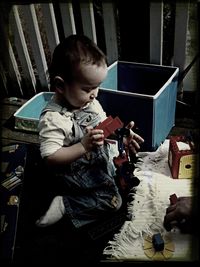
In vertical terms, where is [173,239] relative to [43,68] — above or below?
below

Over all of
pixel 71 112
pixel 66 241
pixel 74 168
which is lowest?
pixel 66 241

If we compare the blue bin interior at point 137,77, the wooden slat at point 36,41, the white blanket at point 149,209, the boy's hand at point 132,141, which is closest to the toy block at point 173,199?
the white blanket at point 149,209

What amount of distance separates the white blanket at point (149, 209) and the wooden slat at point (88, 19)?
0.32m

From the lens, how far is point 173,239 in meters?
0.70

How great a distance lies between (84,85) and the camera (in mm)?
678

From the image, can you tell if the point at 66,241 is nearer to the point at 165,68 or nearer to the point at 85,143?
the point at 85,143

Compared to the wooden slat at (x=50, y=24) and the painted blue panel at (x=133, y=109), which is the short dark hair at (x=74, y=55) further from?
the painted blue panel at (x=133, y=109)

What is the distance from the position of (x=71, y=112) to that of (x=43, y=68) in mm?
303

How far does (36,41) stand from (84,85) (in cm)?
30

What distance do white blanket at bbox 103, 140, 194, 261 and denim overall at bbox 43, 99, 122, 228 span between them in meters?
0.05

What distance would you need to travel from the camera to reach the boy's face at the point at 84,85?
0.66 meters

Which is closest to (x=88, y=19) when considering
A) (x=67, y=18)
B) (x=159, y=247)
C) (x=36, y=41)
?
(x=67, y=18)

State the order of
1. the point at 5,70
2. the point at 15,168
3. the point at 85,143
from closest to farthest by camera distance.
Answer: the point at 85,143
the point at 15,168
the point at 5,70

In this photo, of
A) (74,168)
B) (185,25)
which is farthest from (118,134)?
(185,25)
